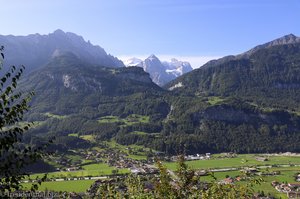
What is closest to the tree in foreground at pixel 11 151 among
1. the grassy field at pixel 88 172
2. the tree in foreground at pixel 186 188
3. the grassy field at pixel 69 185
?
the tree in foreground at pixel 186 188

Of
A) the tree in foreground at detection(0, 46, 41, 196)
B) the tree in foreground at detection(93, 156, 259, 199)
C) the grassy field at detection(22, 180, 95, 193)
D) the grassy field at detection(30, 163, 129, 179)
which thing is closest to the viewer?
the tree in foreground at detection(0, 46, 41, 196)

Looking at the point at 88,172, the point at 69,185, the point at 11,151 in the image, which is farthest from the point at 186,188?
the point at 88,172

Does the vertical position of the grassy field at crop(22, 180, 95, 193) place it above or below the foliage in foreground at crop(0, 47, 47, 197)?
below

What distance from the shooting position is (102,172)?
5207 inches

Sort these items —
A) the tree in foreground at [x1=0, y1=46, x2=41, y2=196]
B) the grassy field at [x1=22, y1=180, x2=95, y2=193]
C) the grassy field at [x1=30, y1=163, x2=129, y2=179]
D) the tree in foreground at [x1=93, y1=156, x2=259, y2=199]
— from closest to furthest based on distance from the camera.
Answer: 1. the tree in foreground at [x1=0, y1=46, x2=41, y2=196]
2. the tree in foreground at [x1=93, y1=156, x2=259, y2=199]
3. the grassy field at [x1=22, y1=180, x2=95, y2=193]
4. the grassy field at [x1=30, y1=163, x2=129, y2=179]

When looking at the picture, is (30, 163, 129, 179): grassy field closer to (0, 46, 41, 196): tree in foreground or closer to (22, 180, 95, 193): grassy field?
(22, 180, 95, 193): grassy field

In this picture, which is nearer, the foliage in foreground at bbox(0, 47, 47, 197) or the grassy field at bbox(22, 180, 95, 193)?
the foliage in foreground at bbox(0, 47, 47, 197)

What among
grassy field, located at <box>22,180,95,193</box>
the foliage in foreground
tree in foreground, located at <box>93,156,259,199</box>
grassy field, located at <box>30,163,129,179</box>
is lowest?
grassy field, located at <box>30,163,129,179</box>

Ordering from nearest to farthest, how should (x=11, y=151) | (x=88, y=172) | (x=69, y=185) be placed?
(x=11, y=151), (x=69, y=185), (x=88, y=172)

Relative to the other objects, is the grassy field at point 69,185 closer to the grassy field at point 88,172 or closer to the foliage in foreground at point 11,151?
the grassy field at point 88,172

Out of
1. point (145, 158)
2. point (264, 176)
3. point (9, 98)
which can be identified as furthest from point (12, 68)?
point (145, 158)

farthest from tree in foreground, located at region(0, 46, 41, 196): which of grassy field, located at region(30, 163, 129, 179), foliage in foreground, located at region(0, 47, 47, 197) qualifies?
grassy field, located at region(30, 163, 129, 179)

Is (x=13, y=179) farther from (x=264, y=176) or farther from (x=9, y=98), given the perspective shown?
(x=264, y=176)

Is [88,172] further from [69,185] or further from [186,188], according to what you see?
[186,188]
